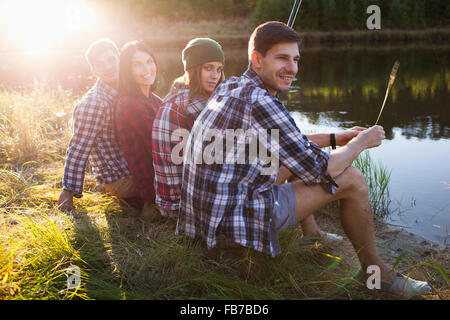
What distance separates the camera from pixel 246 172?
6.27 ft

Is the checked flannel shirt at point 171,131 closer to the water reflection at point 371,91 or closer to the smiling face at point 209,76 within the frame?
the smiling face at point 209,76

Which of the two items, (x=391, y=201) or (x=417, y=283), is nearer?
(x=417, y=283)

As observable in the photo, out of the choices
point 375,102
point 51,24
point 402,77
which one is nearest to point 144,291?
point 375,102

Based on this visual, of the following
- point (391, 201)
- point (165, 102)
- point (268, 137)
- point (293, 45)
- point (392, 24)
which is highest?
point (392, 24)

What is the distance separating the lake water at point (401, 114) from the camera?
14.1 ft

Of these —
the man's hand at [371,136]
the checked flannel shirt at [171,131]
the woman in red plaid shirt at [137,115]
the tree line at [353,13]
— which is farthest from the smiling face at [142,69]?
the tree line at [353,13]

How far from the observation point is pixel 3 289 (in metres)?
1.93

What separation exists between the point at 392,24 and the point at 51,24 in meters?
29.6

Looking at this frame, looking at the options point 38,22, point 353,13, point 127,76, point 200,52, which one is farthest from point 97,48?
point 353,13

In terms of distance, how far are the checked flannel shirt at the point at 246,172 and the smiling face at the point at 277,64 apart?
5.8 inches

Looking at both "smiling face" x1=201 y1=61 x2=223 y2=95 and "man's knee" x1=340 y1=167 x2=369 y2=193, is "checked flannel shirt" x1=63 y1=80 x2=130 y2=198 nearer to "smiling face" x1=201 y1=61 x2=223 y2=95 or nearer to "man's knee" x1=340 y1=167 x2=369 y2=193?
"smiling face" x1=201 y1=61 x2=223 y2=95

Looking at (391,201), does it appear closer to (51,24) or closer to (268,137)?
(268,137)

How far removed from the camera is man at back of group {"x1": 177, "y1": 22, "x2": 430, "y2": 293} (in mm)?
1899

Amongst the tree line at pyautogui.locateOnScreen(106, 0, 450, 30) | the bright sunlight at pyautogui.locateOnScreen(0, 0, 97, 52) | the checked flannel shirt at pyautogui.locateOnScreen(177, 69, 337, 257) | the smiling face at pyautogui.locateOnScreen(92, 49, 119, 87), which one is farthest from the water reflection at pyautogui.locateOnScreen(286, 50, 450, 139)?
the bright sunlight at pyautogui.locateOnScreen(0, 0, 97, 52)
